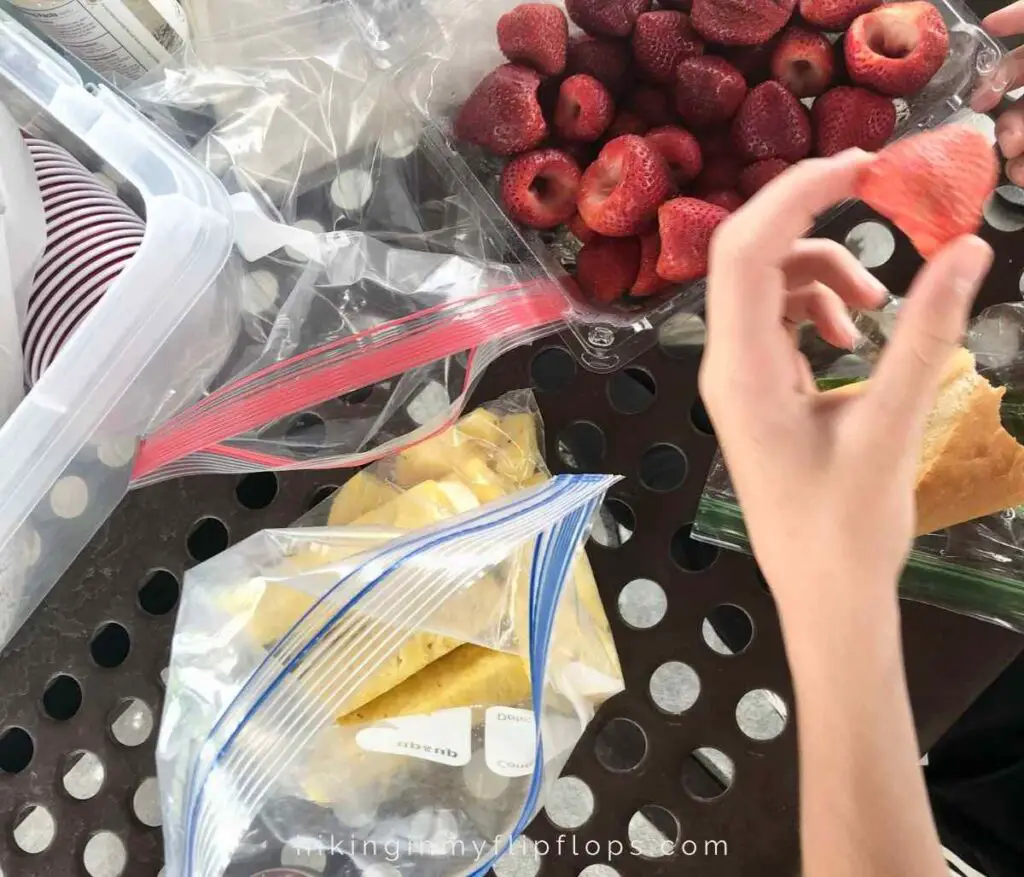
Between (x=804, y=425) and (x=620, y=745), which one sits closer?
(x=804, y=425)

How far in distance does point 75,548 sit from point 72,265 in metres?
0.21

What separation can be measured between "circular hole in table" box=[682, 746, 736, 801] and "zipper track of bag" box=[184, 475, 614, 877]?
246mm

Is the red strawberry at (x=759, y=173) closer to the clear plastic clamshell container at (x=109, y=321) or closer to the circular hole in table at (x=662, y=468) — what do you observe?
the circular hole in table at (x=662, y=468)

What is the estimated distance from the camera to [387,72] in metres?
0.77

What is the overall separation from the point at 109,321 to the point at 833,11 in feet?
1.81

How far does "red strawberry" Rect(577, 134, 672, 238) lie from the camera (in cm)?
67

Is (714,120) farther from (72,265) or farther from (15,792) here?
(15,792)

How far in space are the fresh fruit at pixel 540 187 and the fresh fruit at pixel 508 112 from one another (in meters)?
0.01

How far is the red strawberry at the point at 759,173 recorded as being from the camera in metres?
0.69

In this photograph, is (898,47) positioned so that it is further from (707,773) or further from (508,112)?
(707,773)

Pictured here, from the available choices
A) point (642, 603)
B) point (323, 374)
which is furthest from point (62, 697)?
point (642, 603)

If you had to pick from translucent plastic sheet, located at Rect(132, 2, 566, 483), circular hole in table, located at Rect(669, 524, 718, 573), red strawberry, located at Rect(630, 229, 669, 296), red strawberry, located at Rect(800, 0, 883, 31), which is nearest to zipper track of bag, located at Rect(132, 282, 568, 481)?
translucent plastic sheet, located at Rect(132, 2, 566, 483)

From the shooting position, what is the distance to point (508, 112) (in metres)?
0.70

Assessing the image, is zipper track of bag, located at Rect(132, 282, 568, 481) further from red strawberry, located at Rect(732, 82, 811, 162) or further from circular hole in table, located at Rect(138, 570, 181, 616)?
red strawberry, located at Rect(732, 82, 811, 162)
